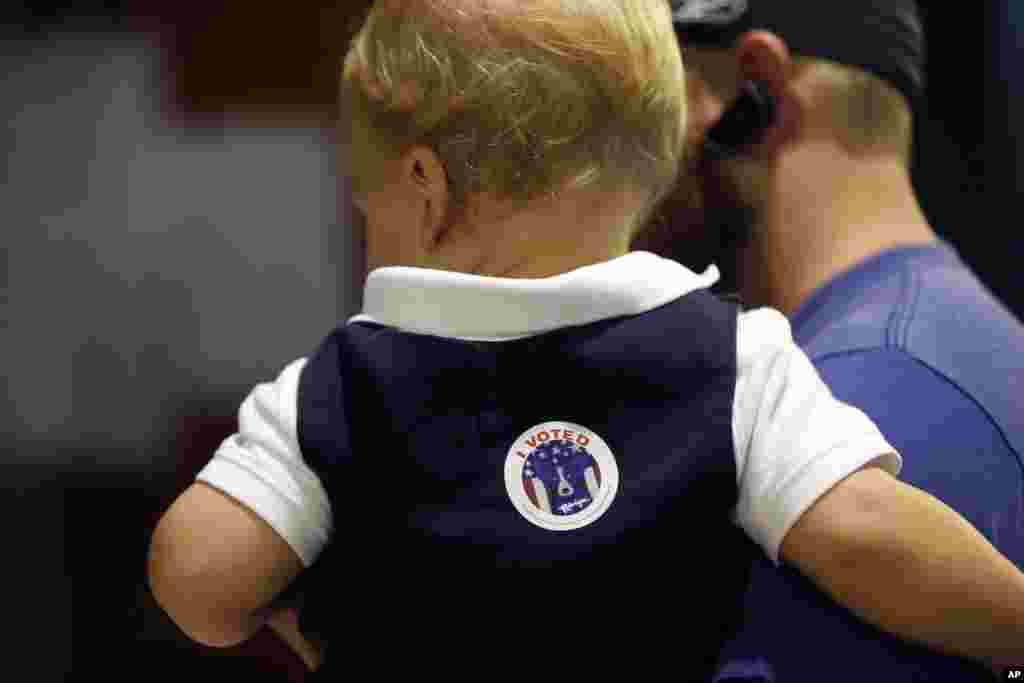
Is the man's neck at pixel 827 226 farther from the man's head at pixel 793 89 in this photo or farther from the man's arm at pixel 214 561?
the man's arm at pixel 214 561

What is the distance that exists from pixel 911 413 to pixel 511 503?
35cm

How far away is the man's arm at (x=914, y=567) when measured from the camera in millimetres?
632

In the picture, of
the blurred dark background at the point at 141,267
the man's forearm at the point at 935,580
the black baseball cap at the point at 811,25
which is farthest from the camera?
the blurred dark background at the point at 141,267

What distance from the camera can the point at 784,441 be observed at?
0.66 m

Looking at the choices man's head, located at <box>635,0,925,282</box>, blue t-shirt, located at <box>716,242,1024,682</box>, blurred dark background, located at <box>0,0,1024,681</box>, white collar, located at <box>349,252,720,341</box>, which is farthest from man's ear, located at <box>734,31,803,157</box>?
white collar, located at <box>349,252,720,341</box>

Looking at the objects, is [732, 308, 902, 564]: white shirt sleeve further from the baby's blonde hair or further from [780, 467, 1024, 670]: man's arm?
the baby's blonde hair

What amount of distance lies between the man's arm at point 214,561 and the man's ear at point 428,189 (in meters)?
0.22

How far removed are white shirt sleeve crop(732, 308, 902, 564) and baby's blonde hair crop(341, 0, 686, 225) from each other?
0.16 metres

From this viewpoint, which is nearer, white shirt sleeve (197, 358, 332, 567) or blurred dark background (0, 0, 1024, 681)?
white shirt sleeve (197, 358, 332, 567)

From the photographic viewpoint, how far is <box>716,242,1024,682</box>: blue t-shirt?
0.70m

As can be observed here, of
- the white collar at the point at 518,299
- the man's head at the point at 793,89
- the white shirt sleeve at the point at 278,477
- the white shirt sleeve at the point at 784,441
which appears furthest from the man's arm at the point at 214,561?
the man's head at the point at 793,89

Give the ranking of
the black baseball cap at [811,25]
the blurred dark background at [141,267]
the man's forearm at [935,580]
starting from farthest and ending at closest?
the blurred dark background at [141,267], the black baseball cap at [811,25], the man's forearm at [935,580]

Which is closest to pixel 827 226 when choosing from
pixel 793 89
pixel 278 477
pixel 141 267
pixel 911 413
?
pixel 793 89

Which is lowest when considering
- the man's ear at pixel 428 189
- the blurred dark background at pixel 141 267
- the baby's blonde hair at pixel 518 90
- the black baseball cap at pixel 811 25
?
the blurred dark background at pixel 141 267
